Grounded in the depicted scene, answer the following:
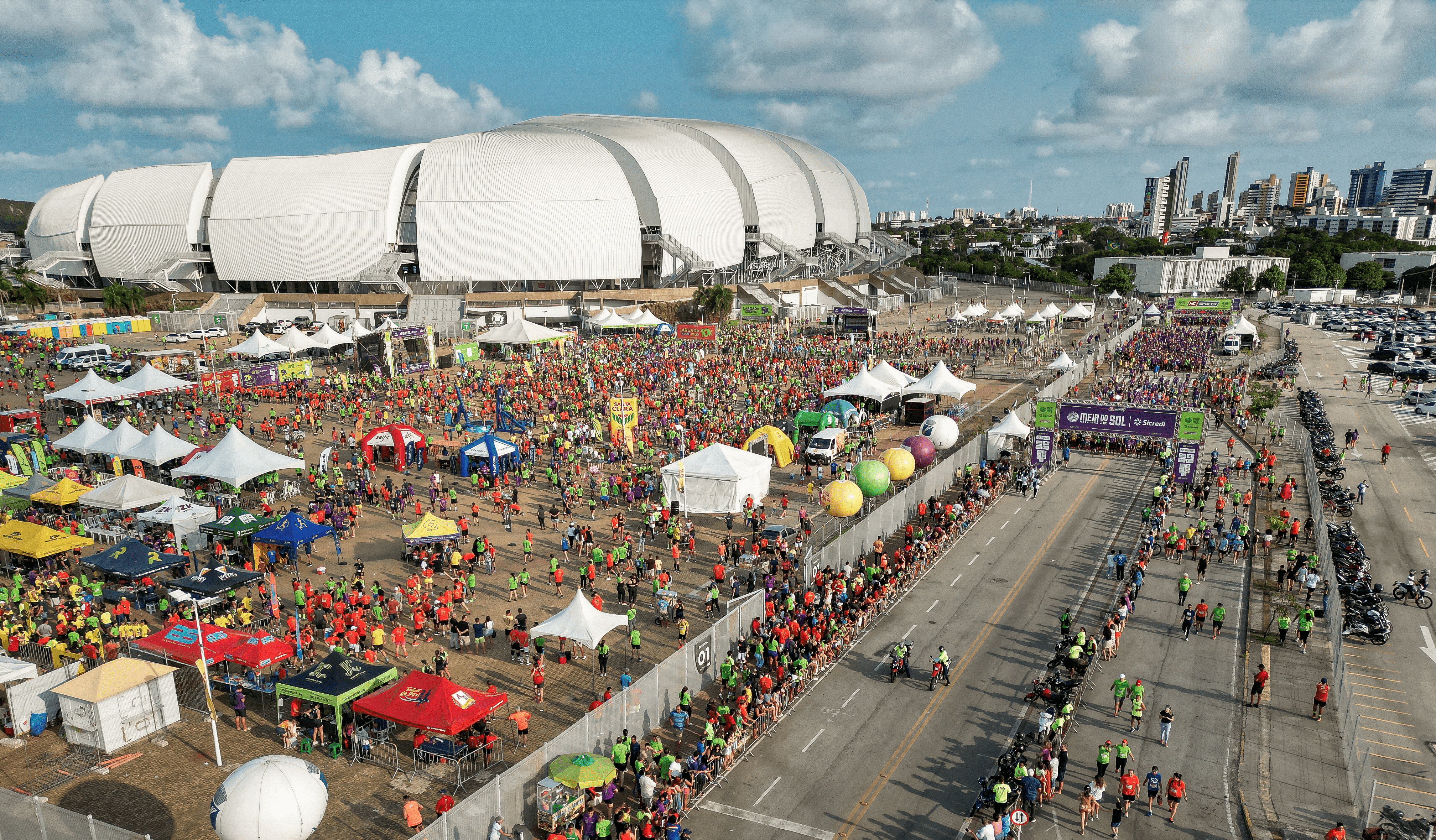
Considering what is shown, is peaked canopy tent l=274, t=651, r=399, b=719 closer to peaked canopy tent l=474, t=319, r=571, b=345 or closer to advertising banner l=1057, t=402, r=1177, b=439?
advertising banner l=1057, t=402, r=1177, b=439

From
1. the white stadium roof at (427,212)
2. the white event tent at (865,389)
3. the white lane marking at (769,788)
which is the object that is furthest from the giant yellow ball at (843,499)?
the white stadium roof at (427,212)

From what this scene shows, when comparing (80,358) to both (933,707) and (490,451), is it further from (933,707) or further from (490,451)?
(933,707)

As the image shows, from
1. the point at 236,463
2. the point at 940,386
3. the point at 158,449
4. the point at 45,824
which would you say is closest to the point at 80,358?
the point at 158,449

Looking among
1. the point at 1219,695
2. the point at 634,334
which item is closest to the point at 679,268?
the point at 634,334

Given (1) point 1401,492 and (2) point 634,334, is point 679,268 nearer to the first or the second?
(2) point 634,334

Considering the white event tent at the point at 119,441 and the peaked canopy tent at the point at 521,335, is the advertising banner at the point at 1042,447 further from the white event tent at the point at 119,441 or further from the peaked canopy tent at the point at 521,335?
the peaked canopy tent at the point at 521,335

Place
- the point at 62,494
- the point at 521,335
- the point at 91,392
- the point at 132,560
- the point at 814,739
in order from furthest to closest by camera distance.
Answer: the point at 521,335, the point at 91,392, the point at 62,494, the point at 132,560, the point at 814,739

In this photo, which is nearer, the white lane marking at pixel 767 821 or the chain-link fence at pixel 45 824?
the chain-link fence at pixel 45 824
